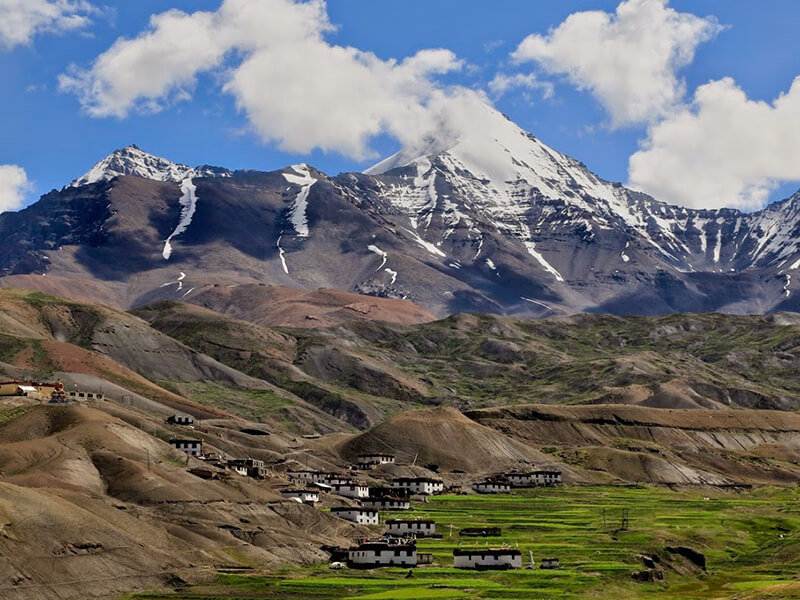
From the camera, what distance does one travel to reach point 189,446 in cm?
19050

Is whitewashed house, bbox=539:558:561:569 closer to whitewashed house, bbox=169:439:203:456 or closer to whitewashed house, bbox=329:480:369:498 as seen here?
whitewashed house, bbox=329:480:369:498

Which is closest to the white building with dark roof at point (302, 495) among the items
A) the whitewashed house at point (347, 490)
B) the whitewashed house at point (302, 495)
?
the whitewashed house at point (302, 495)

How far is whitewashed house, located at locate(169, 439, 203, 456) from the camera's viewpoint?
620ft

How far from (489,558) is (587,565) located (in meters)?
10.4

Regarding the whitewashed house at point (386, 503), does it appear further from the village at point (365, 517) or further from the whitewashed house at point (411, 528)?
the whitewashed house at point (411, 528)

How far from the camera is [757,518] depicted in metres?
193

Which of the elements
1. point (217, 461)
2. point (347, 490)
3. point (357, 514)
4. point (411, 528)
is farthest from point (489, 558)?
point (347, 490)

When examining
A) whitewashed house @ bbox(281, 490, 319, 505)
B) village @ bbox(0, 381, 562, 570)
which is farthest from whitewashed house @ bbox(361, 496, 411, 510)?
whitewashed house @ bbox(281, 490, 319, 505)

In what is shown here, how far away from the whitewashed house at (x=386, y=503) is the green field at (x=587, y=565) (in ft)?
10.2

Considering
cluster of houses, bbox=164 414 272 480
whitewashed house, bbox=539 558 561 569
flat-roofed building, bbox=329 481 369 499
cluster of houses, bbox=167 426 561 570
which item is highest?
cluster of houses, bbox=164 414 272 480

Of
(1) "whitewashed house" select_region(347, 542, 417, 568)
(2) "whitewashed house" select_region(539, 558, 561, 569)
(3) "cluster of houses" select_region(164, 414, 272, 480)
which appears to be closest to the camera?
(2) "whitewashed house" select_region(539, 558, 561, 569)

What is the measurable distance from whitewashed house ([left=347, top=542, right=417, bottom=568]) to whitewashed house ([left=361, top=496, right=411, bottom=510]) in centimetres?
4429

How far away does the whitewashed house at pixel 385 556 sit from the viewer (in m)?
145

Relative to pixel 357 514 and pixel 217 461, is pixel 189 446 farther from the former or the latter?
pixel 357 514
